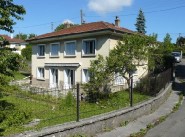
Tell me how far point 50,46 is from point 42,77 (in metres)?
4.12

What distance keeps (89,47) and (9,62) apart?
15.4 m

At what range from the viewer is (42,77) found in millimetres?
29531

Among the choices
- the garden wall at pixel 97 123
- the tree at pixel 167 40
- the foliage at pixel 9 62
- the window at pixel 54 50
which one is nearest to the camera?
the foliage at pixel 9 62

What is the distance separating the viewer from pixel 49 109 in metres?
12.5

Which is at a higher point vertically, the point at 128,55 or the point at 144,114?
the point at 128,55

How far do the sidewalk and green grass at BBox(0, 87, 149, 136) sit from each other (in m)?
1.07

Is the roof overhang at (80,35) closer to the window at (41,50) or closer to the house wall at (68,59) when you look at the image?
the house wall at (68,59)

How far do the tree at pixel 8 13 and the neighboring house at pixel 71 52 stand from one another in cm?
1237

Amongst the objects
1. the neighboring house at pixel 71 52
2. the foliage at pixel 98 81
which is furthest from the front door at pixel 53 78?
the foliage at pixel 98 81

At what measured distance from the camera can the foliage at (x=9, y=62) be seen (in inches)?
284

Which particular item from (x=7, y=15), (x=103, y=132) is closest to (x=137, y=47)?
(x=103, y=132)

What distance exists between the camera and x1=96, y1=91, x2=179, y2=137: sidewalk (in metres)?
9.56

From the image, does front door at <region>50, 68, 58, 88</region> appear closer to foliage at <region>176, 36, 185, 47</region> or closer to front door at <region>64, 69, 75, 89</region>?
front door at <region>64, 69, 75, 89</region>

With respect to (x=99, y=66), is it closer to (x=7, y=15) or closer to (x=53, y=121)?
(x=53, y=121)
